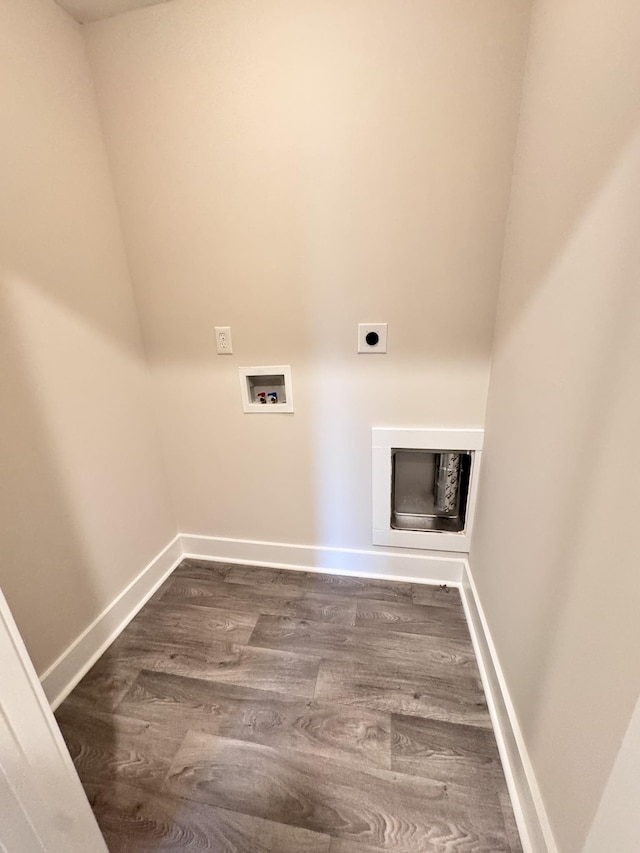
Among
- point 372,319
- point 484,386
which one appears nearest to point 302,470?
point 372,319

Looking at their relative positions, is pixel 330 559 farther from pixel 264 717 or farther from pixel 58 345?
pixel 58 345

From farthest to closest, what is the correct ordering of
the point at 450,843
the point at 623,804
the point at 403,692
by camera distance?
the point at 403,692 < the point at 450,843 < the point at 623,804

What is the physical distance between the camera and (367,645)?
55.2 inches

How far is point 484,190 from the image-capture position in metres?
1.16

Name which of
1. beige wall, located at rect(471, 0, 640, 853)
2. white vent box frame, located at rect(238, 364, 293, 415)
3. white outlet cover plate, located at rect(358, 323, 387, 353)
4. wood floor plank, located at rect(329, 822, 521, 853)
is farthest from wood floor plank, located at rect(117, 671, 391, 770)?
white outlet cover plate, located at rect(358, 323, 387, 353)

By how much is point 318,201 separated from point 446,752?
1.84m

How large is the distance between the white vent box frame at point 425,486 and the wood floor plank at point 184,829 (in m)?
0.99

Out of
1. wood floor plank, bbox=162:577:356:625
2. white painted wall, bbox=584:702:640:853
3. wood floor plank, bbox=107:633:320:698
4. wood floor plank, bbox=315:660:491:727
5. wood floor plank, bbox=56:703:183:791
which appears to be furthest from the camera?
wood floor plank, bbox=162:577:356:625

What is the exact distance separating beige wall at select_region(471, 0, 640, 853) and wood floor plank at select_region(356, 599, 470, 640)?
0.37 m

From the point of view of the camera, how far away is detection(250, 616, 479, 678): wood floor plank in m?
1.32

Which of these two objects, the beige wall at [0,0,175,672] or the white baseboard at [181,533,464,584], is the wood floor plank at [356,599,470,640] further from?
the beige wall at [0,0,175,672]

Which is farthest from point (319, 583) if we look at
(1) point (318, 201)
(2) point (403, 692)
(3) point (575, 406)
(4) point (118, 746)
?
(1) point (318, 201)

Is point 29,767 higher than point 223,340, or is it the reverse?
point 223,340

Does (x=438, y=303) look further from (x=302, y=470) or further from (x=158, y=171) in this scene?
(x=158, y=171)
